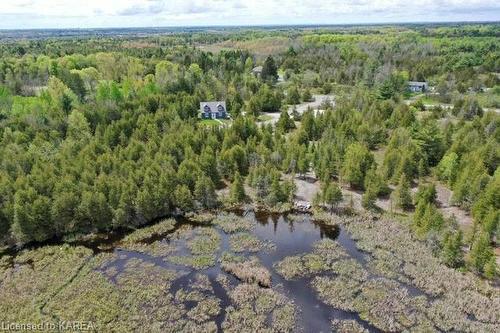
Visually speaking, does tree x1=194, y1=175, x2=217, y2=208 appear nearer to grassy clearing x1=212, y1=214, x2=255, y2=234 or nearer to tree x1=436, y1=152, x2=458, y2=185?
grassy clearing x1=212, y1=214, x2=255, y2=234

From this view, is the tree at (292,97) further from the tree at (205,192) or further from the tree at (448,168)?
the tree at (205,192)

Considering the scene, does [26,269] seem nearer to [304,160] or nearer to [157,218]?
[157,218]

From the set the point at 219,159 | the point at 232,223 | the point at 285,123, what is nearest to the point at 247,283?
the point at 232,223

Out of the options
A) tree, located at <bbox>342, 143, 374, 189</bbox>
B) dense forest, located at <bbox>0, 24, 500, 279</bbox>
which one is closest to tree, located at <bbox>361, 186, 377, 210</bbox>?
dense forest, located at <bbox>0, 24, 500, 279</bbox>

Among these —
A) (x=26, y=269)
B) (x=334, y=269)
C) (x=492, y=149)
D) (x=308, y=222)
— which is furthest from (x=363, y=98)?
(x=26, y=269)

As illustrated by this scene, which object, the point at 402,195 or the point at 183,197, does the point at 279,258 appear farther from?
the point at 402,195

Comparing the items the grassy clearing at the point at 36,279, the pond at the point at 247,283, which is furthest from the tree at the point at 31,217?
the pond at the point at 247,283
